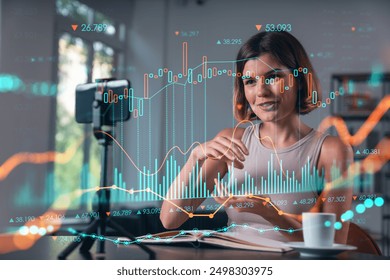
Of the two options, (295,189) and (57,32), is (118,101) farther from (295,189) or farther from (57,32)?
(295,189)

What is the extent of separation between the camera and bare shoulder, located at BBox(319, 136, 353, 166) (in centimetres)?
156

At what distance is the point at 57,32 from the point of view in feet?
5.30

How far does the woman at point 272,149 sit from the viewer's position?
5.10 feet

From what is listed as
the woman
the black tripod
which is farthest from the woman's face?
the black tripod

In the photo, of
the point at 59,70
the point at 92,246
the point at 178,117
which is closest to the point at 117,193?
the point at 92,246

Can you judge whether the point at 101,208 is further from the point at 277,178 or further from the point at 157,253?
the point at 277,178

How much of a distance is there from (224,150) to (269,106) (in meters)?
0.16

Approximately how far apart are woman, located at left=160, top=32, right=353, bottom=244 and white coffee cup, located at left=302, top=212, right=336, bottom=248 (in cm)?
9

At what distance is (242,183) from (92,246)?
40 cm

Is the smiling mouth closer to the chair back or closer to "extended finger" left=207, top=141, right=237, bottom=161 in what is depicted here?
"extended finger" left=207, top=141, right=237, bottom=161

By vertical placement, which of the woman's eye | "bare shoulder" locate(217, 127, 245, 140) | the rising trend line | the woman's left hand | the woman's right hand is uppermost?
the woman's eye

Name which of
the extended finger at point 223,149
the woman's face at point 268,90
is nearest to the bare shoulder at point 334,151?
the woman's face at point 268,90

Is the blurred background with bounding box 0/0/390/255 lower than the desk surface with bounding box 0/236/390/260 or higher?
higher

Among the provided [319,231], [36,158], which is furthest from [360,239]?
[36,158]
